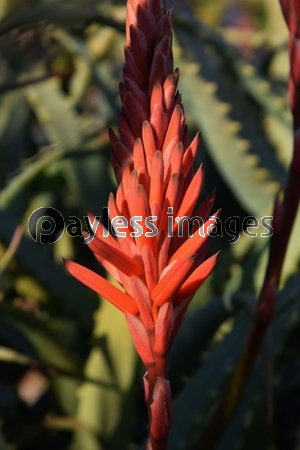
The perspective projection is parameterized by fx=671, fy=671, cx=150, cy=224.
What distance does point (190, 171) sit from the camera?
1.06 feet

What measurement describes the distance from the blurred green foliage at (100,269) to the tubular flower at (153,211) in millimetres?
224

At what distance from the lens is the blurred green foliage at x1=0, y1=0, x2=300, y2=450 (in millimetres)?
638

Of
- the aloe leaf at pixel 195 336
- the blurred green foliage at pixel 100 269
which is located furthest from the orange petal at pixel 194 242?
the aloe leaf at pixel 195 336

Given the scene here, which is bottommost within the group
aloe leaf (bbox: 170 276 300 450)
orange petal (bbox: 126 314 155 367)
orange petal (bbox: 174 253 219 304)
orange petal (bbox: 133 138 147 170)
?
aloe leaf (bbox: 170 276 300 450)

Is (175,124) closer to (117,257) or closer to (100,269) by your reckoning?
(117,257)

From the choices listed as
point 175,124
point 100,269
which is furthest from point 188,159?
point 100,269

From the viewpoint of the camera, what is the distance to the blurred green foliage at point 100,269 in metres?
0.64

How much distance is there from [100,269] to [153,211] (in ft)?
1.99

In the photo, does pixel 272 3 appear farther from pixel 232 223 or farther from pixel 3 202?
pixel 3 202

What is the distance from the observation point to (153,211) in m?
0.30

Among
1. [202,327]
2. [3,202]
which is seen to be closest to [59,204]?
[3,202]

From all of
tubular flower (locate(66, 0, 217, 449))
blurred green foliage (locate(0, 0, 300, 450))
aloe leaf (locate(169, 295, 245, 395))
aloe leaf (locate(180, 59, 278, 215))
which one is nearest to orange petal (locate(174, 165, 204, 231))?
tubular flower (locate(66, 0, 217, 449))

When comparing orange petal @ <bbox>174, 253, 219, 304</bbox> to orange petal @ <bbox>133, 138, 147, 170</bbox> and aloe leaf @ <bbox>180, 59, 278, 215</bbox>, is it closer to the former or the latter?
orange petal @ <bbox>133, 138, 147, 170</bbox>

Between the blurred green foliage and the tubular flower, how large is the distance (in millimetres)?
224
